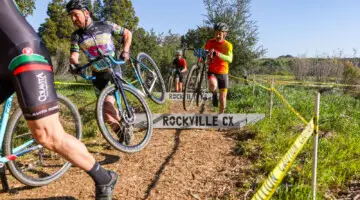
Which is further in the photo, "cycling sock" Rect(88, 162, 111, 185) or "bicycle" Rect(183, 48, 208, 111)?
"bicycle" Rect(183, 48, 208, 111)

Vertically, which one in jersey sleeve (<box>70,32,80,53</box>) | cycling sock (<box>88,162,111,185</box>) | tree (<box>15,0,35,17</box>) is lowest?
cycling sock (<box>88,162,111,185</box>)

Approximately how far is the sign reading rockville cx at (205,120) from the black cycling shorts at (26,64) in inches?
142

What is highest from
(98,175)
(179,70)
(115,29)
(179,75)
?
(115,29)

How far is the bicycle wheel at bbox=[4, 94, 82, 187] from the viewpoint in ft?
9.57

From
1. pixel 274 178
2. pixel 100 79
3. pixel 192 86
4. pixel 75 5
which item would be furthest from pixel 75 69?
pixel 192 86

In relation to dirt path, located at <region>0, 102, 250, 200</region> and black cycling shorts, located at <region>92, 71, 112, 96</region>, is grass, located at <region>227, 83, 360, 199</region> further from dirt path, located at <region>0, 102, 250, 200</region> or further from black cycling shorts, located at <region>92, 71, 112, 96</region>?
black cycling shorts, located at <region>92, 71, 112, 96</region>

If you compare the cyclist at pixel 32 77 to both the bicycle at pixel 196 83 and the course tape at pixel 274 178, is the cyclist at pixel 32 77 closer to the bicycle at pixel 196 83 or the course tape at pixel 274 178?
the course tape at pixel 274 178

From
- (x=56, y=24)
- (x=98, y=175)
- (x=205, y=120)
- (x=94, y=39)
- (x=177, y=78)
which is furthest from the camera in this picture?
(x=56, y=24)

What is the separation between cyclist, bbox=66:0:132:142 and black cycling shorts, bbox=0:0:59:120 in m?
1.75

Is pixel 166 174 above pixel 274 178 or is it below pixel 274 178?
below

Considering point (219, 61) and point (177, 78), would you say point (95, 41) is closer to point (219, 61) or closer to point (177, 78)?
point (219, 61)

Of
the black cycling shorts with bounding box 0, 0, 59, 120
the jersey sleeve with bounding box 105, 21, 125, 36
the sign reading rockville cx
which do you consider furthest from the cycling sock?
the sign reading rockville cx

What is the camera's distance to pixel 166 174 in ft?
11.5

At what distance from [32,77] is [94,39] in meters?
2.32
